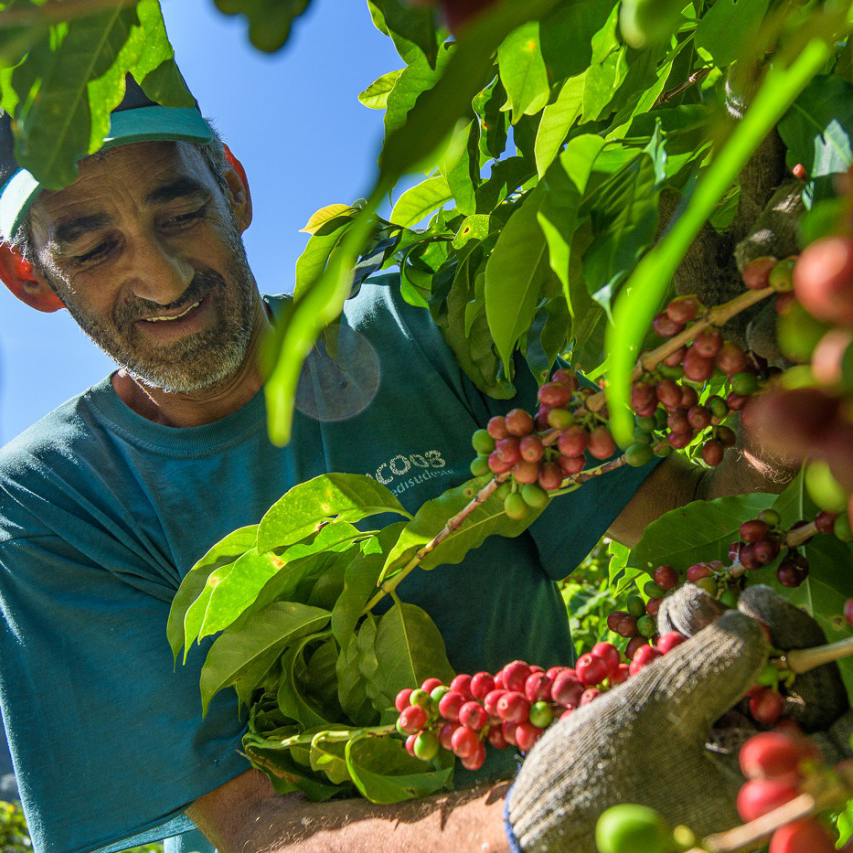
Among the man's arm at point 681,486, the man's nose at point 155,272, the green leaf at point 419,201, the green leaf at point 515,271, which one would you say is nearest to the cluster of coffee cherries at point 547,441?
the green leaf at point 515,271

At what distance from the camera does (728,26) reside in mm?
1026

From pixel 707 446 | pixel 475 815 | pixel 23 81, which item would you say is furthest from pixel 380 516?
pixel 23 81

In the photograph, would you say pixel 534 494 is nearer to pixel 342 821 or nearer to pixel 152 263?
pixel 342 821

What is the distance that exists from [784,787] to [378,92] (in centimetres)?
158

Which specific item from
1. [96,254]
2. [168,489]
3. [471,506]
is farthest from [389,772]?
[96,254]

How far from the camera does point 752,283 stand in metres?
0.78

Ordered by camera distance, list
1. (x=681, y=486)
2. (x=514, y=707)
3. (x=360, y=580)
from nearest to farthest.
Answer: (x=514, y=707)
(x=360, y=580)
(x=681, y=486)

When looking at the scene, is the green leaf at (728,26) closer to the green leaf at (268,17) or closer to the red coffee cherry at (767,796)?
the green leaf at (268,17)

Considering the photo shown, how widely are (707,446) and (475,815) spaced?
1.82ft

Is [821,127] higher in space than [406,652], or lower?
higher

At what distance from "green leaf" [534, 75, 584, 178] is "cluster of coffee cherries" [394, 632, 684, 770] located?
57cm

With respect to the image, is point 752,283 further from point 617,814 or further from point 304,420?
point 304,420

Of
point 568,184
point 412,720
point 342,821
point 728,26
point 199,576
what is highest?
point 728,26

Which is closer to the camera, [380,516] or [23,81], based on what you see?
[23,81]
